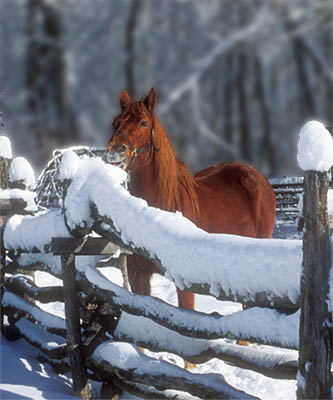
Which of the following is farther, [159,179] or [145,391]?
[159,179]

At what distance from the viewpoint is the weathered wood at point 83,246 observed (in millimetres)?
3111

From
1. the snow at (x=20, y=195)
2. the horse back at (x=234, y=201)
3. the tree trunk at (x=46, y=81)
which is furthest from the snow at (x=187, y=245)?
the snow at (x=20, y=195)

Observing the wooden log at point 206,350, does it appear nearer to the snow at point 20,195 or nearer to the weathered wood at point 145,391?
the weathered wood at point 145,391

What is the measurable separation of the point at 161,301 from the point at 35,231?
135 centimetres

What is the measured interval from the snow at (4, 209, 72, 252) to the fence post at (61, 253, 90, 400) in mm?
201

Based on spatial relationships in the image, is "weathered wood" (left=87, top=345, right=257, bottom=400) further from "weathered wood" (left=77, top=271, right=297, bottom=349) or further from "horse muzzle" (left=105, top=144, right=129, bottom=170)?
"horse muzzle" (left=105, top=144, right=129, bottom=170)

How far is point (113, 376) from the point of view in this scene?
3.07m

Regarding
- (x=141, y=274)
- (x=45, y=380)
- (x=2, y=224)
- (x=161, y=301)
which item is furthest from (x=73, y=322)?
(x=2, y=224)

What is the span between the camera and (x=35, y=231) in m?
3.60

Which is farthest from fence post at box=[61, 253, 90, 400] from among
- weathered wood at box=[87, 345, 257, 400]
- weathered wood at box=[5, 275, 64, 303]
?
weathered wood at box=[5, 275, 64, 303]

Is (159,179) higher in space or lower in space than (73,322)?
higher

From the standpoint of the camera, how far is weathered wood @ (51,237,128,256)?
311 cm

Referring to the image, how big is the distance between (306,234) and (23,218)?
9.76ft

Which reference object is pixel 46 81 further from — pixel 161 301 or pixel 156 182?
pixel 156 182
